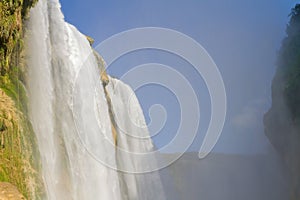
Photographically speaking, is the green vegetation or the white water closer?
the white water

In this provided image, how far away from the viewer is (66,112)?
19.8 m

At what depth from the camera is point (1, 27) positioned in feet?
42.2

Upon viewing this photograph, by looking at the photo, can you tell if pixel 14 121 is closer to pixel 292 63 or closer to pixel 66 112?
pixel 66 112

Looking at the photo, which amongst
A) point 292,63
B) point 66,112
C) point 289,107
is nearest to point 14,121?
point 66,112

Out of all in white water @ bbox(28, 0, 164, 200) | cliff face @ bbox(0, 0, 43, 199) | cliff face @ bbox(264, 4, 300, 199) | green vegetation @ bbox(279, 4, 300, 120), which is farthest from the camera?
cliff face @ bbox(264, 4, 300, 199)

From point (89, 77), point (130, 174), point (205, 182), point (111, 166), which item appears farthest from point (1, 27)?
point (205, 182)

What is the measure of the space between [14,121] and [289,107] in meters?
22.7

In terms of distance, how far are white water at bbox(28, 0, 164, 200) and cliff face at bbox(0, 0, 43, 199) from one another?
1.53m

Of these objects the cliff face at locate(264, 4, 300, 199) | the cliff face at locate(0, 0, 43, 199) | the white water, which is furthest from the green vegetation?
the cliff face at locate(0, 0, 43, 199)

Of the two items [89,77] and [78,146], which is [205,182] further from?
[78,146]

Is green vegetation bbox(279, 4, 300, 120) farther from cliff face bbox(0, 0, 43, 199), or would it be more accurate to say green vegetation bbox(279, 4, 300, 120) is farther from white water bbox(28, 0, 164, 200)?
cliff face bbox(0, 0, 43, 199)

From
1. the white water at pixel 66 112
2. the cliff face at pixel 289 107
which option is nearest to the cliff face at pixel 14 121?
the white water at pixel 66 112

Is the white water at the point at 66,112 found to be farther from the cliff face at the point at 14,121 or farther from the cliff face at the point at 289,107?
the cliff face at the point at 289,107

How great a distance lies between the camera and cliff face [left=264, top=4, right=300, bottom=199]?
28734 mm
